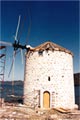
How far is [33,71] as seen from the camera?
26.2 m

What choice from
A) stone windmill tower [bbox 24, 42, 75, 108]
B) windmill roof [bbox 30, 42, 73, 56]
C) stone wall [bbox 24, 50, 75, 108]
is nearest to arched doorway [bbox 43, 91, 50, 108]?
stone windmill tower [bbox 24, 42, 75, 108]

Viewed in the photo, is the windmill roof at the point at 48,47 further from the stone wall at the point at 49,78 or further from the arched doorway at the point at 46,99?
the arched doorway at the point at 46,99

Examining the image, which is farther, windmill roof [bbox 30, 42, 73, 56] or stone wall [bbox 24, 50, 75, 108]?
windmill roof [bbox 30, 42, 73, 56]

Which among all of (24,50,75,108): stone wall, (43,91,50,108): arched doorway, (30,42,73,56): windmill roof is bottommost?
(43,91,50,108): arched doorway

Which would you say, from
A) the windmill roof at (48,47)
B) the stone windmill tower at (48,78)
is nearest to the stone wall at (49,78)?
the stone windmill tower at (48,78)

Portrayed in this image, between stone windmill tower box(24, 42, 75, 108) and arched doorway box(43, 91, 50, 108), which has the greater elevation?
stone windmill tower box(24, 42, 75, 108)

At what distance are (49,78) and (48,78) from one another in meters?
0.13

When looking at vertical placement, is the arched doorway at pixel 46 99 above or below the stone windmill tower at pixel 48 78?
below

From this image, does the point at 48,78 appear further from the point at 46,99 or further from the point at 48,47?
the point at 48,47

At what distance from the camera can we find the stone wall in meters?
25.4

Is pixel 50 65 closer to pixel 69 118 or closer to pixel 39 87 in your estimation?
pixel 39 87

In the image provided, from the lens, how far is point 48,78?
25.5 meters

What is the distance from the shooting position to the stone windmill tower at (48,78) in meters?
25.4

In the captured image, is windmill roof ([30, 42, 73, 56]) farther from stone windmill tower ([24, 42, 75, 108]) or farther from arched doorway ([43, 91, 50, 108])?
arched doorway ([43, 91, 50, 108])
